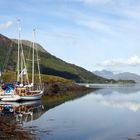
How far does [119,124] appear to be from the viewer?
53844 millimetres

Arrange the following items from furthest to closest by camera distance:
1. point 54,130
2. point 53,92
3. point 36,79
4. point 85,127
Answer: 1. point 36,79
2. point 53,92
3. point 85,127
4. point 54,130

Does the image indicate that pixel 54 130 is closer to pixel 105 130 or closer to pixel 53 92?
pixel 105 130

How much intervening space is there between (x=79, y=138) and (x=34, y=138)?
5.06 m

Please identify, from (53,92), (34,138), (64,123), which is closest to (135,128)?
(64,123)

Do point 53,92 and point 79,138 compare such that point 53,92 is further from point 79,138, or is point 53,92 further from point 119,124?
point 79,138

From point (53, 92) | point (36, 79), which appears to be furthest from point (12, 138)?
point (36, 79)

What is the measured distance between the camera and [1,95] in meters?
95.8

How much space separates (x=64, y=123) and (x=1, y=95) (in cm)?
4577

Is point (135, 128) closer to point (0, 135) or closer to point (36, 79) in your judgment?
point (0, 135)

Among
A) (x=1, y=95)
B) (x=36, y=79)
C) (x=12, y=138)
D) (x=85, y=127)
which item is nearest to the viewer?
(x=12, y=138)

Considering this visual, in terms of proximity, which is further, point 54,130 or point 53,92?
point 53,92

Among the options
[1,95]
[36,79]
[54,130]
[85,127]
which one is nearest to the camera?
[54,130]

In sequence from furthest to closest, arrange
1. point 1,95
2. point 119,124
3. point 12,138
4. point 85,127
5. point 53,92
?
1. point 53,92
2. point 1,95
3. point 119,124
4. point 85,127
5. point 12,138

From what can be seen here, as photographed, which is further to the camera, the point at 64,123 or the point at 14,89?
the point at 14,89
